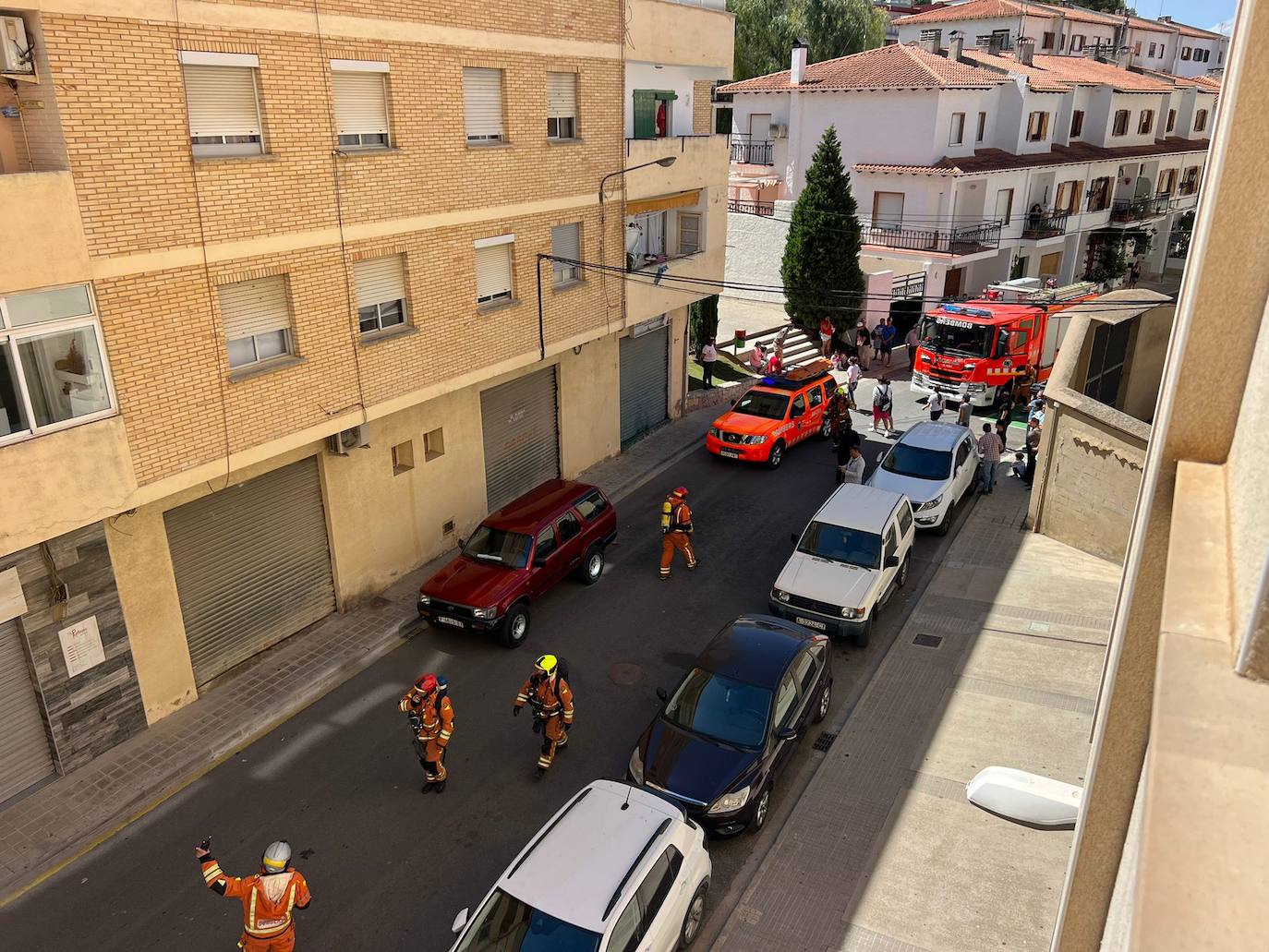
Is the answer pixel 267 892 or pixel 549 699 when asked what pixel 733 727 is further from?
pixel 267 892

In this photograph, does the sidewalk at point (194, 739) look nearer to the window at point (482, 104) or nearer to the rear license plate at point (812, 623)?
the rear license plate at point (812, 623)

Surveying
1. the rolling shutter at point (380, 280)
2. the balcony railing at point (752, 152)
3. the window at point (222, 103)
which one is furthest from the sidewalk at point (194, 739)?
the balcony railing at point (752, 152)

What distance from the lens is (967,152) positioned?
35531mm

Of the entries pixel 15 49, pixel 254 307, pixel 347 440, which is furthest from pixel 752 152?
pixel 15 49

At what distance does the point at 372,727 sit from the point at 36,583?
4.36 meters

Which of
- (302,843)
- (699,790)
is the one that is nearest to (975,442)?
→ (699,790)

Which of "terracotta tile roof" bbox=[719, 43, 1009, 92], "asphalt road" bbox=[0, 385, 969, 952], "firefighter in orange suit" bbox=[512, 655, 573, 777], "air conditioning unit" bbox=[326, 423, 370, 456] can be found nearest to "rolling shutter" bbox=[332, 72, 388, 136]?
"air conditioning unit" bbox=[326, 423, 370, 456]

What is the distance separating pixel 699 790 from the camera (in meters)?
10.1

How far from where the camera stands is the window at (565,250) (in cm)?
1797

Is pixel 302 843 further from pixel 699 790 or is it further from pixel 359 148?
pixel 359 148

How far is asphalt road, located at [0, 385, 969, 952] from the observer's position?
9531 mm

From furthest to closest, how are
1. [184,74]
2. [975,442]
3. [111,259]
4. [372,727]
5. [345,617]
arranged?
[975,442], [345,617], [372,727], [184,74], [111,259]

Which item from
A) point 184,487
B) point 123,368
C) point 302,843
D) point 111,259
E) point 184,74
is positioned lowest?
point 302,843

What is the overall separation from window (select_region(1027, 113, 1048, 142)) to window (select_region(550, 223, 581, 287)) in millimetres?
26253
